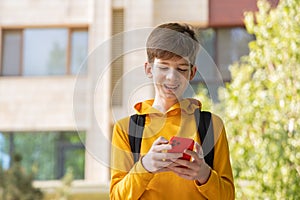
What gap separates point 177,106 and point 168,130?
0.09 meters

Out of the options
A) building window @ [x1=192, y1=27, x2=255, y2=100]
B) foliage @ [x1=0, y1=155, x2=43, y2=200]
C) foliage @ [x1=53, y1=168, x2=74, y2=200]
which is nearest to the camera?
foliage @ [x1=0, y1=155, x2=43, y2=200]

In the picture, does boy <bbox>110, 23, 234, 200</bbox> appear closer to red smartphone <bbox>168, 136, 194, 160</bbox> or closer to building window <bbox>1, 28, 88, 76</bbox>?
red smartphone <bbox>168, 136, 194, 160</bbox>

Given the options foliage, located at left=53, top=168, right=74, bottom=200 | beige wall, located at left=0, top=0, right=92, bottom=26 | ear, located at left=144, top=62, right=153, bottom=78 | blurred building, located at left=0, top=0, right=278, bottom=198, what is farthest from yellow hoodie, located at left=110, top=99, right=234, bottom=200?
beige wall, located at left=0, top=0, right=92, bottom=26

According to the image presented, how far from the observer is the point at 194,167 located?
2707 mm

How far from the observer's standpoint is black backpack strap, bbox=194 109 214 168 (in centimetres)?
289

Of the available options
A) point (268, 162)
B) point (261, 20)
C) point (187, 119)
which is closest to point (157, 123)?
point (187, 119)

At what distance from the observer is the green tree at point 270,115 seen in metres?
7.80

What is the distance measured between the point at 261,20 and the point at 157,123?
6.13 m

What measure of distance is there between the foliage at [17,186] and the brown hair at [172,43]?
11608mm

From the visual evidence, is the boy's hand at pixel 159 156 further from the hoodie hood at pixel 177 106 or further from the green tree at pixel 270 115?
the green tree at pixel 270 115

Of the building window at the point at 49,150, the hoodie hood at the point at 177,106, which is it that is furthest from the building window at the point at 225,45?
the hoodie hood at the point at 177,106

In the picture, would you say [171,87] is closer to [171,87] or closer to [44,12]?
[171,87]

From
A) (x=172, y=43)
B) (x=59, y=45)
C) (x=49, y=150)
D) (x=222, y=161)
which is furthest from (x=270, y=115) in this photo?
(x=49, y=150)

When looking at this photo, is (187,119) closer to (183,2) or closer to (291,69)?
(291,69)
